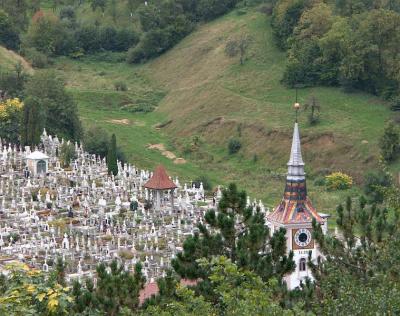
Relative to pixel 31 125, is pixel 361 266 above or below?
above

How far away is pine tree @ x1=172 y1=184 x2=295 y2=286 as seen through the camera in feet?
103

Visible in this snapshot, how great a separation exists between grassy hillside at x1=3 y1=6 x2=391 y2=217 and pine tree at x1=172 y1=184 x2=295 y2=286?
32.7m

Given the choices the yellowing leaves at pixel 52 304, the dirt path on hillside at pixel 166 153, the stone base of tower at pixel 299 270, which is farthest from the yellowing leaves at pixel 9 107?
the yellowing leaves at pixel 52 304

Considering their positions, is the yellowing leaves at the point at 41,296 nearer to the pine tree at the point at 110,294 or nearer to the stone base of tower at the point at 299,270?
the pine tree at the point at 110,294

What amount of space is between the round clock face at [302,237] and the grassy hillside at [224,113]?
1467 centimetres

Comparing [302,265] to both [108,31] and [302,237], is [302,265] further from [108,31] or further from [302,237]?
[108,31]

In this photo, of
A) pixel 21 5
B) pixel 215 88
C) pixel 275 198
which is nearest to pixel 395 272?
pixel 275 198

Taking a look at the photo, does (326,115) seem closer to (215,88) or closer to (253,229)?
(215,88)

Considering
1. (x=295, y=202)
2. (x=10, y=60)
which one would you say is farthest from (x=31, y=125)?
(x=295, y=202)

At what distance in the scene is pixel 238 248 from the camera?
104ft

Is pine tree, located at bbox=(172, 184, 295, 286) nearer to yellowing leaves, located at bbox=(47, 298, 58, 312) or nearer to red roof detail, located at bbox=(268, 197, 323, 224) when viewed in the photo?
yellowing leaves, located at bbox=(47, 298, 58, 312)

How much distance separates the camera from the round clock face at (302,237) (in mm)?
49875

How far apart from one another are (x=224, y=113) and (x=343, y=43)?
1078 cm

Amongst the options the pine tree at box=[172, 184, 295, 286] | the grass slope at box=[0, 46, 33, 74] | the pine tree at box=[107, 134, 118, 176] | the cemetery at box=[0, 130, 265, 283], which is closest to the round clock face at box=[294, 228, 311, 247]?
the cemetery at box=[0, 130, 265, 283]
